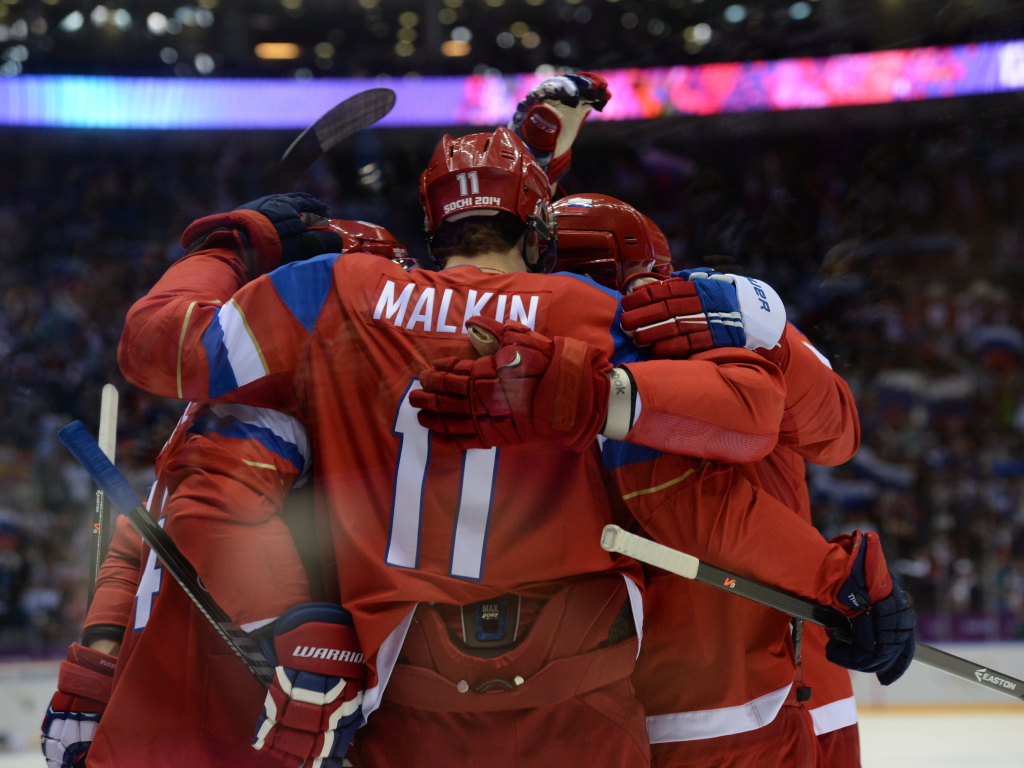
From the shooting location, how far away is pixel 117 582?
1.71 metres

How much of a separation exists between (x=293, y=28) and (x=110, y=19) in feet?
3.48

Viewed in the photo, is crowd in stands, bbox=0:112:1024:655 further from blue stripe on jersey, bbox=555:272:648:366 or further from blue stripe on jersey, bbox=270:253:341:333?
blue stripe on jersey, bbox=555:272:648:366

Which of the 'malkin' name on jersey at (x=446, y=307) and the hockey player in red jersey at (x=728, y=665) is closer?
the 'malkin' name on jersey at (x=446, y=307)

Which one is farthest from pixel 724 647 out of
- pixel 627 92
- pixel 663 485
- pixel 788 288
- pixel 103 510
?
pixel 627 92

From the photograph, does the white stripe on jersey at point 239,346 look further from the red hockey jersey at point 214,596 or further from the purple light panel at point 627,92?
the purple light panel at point 627,92

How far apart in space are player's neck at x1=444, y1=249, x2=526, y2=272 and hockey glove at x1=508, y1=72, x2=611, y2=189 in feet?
2.50

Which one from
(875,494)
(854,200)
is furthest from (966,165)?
(875,494)

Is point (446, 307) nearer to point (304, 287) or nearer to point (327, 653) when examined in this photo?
point (304, 287)

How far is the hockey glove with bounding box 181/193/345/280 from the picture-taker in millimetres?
1501

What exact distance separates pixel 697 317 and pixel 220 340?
66 cm

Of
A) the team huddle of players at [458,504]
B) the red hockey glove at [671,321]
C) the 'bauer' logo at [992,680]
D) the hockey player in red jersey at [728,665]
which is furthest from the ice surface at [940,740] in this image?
the red hockey glove at [671,321]

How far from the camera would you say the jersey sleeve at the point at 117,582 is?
1.67 meters

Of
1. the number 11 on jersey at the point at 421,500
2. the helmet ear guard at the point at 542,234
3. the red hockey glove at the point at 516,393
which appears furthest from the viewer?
the helmet ear guard at the point at 542,234

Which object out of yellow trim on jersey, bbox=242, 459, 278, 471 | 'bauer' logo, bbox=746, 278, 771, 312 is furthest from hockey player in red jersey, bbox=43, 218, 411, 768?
'bauer' logo, bbox=746, 278, 771, 312
